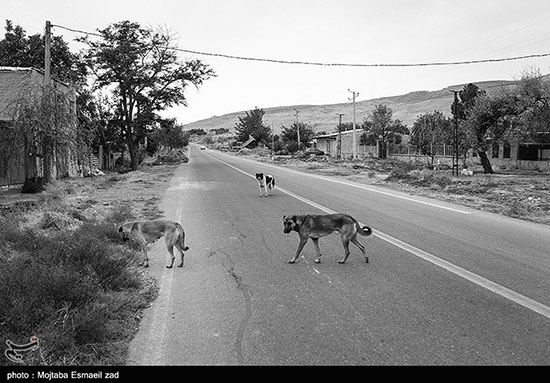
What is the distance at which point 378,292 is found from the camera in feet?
19.3

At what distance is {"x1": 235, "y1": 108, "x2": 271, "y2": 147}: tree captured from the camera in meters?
102

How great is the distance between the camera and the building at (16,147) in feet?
57.3

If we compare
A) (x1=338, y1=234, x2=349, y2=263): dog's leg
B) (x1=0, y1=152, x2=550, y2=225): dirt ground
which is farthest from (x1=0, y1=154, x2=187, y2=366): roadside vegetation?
(x1=0, y1=152, x2=550, y2=225): dirt ground

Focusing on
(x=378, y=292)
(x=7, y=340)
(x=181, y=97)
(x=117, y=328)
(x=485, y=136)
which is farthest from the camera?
(x=181, y=97)

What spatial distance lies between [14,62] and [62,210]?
30245 mm

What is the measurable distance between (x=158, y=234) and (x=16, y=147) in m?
13.0

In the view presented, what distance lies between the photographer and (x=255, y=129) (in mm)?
105562

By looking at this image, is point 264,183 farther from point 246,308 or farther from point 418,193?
point 246,308

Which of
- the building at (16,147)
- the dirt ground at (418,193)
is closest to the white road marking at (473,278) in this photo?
the dirt ground at (418,193)

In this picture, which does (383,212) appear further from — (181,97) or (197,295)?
(181,97)

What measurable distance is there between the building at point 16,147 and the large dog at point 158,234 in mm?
11916

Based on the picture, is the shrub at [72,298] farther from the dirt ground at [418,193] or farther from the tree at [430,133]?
the tree at [430,133]

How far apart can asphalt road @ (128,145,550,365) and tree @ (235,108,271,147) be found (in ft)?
295
